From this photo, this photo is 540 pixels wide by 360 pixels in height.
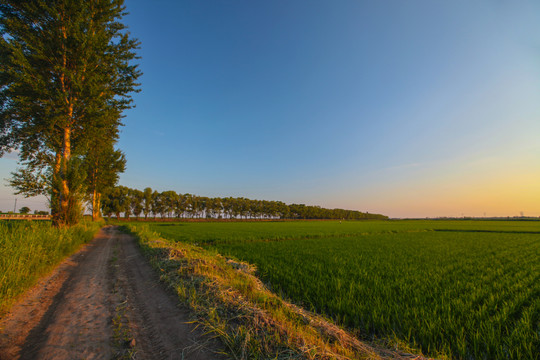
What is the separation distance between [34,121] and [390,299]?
73.3ft

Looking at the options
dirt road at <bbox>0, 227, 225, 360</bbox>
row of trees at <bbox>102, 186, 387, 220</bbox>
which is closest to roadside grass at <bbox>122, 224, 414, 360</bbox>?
dirt road at <bbox>0, 227, 225, 360</bbox>

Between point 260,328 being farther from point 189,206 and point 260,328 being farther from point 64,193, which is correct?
point 189,206

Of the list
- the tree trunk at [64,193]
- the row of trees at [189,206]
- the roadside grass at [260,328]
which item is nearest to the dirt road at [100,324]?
Answer: the roadside grass at [260,328]

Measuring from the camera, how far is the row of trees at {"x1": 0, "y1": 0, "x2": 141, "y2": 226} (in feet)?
40.5

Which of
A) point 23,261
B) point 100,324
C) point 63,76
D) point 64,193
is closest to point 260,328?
point 100,324

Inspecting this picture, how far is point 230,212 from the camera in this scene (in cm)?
12506

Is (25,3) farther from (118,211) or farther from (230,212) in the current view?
(230,212)

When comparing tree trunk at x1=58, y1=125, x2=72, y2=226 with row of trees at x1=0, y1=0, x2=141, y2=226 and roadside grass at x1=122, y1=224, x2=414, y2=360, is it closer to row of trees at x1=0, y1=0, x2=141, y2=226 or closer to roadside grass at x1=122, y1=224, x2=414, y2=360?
row of trees at x1=0, y1=0, x2=141, y2=226

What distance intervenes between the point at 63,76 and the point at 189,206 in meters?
95.4

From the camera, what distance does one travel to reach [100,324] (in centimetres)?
365

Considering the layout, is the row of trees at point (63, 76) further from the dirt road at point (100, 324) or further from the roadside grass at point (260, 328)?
the roadside grass at point (260, 328)

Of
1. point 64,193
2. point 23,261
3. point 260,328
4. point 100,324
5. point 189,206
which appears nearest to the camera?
point 260,328

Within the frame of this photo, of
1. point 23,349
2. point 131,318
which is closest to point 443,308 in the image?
point 131,318

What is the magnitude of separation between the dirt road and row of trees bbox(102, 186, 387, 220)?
5653 cm
